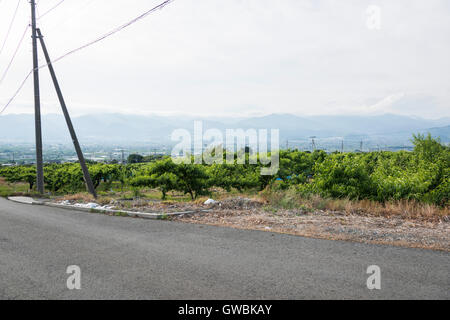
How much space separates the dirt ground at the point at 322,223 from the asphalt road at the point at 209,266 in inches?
22.2

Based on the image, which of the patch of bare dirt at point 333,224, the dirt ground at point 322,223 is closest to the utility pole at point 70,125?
the dirt ground at point 322,223

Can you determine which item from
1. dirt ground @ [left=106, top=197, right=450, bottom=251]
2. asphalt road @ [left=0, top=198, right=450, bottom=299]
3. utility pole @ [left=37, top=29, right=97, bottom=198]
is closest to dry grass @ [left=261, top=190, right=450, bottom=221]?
dirt ground @ [left=106, top=197, right=450, bottom=251]

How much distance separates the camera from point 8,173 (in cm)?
4859

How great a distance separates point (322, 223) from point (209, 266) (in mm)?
3985

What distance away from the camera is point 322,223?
26.6ft

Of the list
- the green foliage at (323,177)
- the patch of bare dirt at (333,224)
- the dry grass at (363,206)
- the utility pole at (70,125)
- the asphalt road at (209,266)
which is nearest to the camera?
the asphalt road at (209,266)

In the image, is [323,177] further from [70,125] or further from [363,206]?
[70,125]

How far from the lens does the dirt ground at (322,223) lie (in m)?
6.66

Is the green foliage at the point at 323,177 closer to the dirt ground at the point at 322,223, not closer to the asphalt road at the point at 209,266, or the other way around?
the dirt ground at the point at 322,223

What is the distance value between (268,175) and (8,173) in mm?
43746

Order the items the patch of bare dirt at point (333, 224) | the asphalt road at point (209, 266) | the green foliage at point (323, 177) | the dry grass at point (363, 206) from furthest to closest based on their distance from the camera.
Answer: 1. the green foliage at point (323, 177)
2. the dry grass at point (363, 206)
3. the patch of bare dirt at point (333, 224)
4. the asphalt road at point (209, 266)

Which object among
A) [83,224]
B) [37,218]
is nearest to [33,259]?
[83,224]

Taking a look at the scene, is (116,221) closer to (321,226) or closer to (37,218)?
(37,218)
